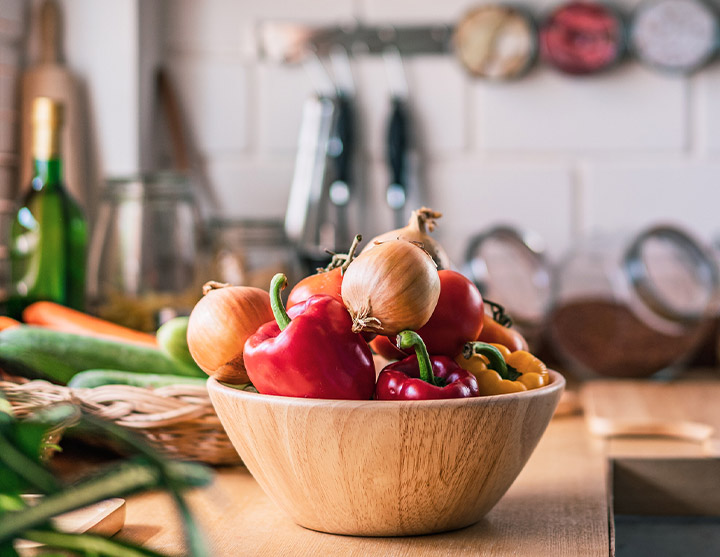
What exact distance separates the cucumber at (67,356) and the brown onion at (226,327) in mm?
219

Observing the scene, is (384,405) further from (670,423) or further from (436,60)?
(436,60)

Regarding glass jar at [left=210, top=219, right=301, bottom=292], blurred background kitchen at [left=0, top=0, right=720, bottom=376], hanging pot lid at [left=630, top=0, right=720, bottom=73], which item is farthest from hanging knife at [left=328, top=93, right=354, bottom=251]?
hanging pot lid at [left=630, top=0, right=720, bottom=73]

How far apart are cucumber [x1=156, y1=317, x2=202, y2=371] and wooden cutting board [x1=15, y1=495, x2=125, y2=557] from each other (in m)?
0.21

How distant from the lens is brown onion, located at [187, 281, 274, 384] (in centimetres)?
56

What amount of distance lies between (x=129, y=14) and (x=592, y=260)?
827mm

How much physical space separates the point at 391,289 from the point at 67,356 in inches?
16.2

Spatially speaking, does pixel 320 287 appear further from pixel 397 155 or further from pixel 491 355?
pixel 397 155

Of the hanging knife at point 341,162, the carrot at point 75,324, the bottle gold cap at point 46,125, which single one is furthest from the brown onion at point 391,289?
the hanging knife at point 341,162

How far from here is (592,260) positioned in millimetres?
1299

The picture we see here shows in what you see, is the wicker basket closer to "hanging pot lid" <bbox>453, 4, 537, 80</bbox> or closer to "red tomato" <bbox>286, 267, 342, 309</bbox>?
"red tomato" <bbox>286, 267, 342, 309</bbox>

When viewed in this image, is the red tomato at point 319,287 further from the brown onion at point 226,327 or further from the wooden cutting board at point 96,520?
the wooden cutting board at point 96,520

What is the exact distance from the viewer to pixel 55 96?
4.55 ft

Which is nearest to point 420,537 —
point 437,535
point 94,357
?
point 437,535

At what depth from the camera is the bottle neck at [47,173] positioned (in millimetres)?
1127
